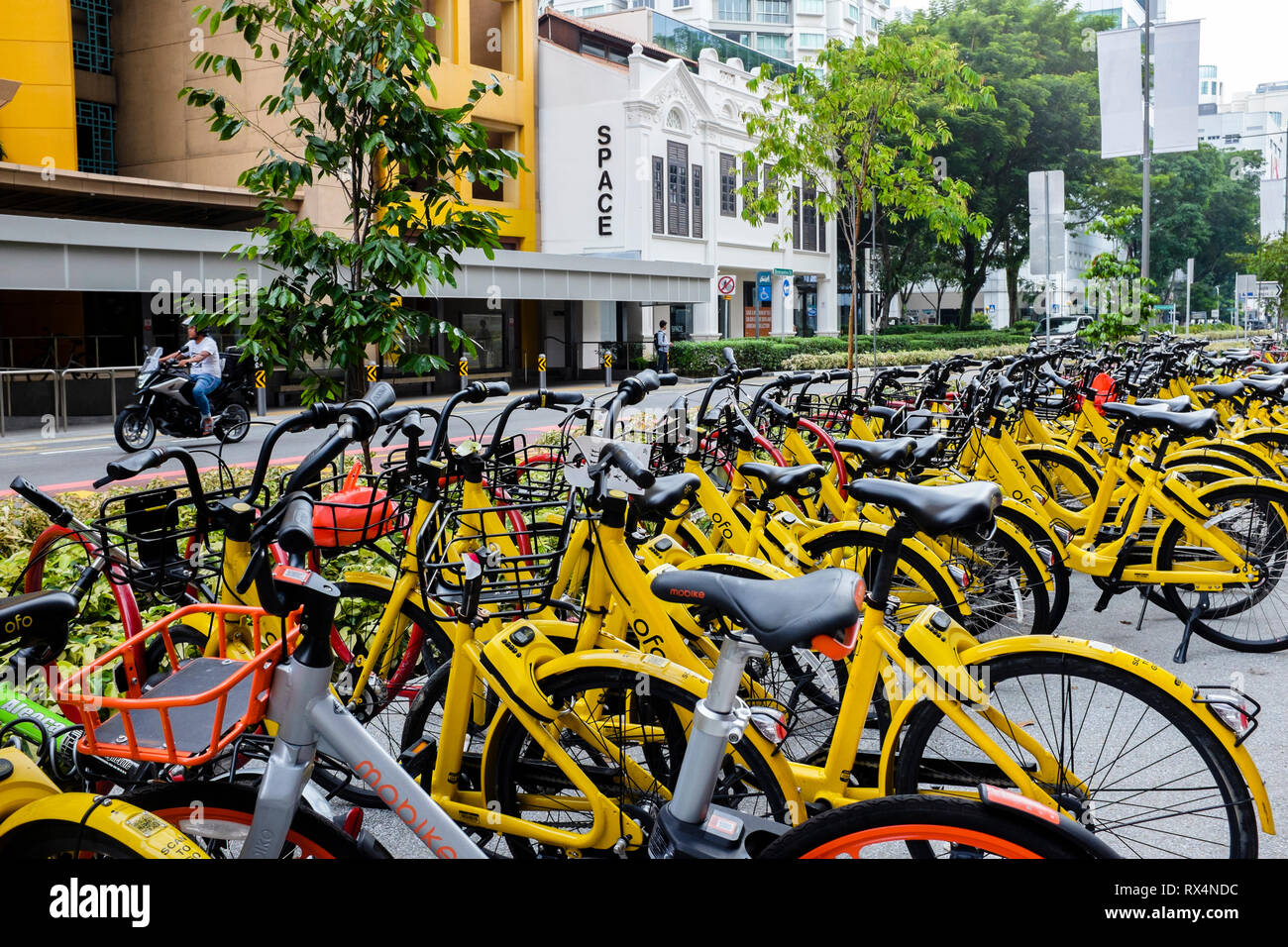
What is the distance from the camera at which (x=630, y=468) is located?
3.01m

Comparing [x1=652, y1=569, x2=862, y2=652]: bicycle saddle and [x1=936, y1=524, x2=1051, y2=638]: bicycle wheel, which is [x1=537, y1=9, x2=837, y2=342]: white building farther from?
[x1=652, y1=569, x2=862, y2=652]: bicycle saddle

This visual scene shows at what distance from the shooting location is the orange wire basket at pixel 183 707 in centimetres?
218

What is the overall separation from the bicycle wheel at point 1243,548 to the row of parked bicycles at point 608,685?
68 mm

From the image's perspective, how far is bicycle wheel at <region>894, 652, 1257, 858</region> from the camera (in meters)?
2.63

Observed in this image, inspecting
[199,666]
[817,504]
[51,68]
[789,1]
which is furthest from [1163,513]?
[789,1]

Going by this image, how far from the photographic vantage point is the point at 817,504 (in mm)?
5684

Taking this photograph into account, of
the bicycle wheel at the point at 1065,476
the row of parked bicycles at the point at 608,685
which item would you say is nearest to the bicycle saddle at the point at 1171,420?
the row of parked bicycles at the point at 608,685

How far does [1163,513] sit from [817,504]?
162 centimetres

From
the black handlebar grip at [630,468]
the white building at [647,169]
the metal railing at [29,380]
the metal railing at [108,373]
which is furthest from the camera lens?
the white building at [647,169]

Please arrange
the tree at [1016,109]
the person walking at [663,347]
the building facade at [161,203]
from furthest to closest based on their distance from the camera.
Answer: the tree at [1016,109] → the person walking at [663,347] → the building facade at [161,203]

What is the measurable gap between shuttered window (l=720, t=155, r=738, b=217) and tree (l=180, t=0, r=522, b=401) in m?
33.7

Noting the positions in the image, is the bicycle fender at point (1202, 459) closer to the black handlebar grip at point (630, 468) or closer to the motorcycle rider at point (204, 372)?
the black handlebar grip at point (630, 468)
